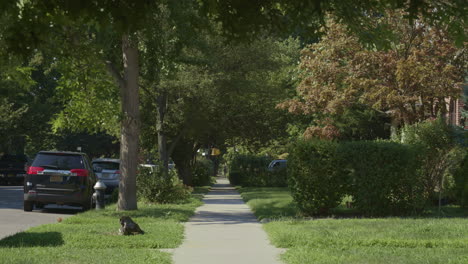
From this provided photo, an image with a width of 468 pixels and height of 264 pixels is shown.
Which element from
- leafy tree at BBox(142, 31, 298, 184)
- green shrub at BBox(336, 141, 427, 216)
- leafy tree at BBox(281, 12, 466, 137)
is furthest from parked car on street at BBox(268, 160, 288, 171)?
green shrub at BBox(336, 141, 427, 216)

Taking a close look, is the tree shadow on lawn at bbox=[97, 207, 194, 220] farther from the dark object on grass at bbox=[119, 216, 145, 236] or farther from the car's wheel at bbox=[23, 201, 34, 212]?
the dark object on grass at bbox=[119, 216, 145, 236]

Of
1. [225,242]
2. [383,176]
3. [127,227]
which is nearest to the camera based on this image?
[225,242]

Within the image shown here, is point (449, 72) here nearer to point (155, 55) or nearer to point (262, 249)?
point (155, 55)

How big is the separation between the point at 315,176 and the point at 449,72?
7674mm

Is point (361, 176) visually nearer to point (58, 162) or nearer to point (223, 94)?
point (58, 162)

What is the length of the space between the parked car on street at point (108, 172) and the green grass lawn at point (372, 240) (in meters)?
10.2

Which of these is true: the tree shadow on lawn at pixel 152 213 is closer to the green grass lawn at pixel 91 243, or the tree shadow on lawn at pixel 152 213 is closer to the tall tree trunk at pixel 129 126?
the tall tree trunk at pixel 129 126

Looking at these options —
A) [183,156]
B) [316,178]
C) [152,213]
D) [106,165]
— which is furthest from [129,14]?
[183,156]

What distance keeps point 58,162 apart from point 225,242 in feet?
27.2

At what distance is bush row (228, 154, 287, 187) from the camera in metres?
41.7

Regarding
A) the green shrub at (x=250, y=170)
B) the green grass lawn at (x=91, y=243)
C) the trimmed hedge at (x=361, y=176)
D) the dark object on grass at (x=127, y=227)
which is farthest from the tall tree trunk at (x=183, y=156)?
the dark object on grass at (x=127, y=227)

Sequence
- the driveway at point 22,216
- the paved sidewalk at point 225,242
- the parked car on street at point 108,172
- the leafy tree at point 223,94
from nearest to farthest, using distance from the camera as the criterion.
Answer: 1. the paved sidewalk at point 225,242
2. the driveway at point 22,216
3. the parked car on street at point 108,172
4. the leafy tree at point 223,94

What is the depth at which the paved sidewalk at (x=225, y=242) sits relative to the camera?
9773mm

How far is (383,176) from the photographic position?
634 inches
